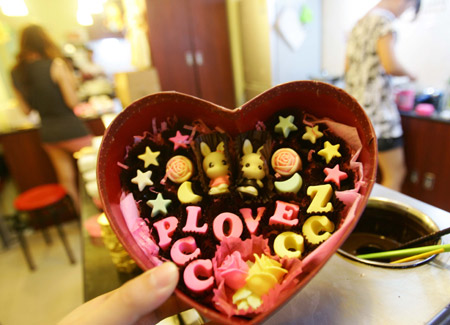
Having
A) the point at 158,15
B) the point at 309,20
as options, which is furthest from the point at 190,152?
the point at 158,15

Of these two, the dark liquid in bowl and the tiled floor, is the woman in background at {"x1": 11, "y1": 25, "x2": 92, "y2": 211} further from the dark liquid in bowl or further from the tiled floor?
the dark liquid in bowl

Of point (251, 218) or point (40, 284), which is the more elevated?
point (251, 218)

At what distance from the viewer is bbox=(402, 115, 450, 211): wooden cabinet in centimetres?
188

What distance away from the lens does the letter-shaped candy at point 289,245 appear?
1.50 ft

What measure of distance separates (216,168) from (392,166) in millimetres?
1726

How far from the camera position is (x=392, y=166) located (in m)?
1.89

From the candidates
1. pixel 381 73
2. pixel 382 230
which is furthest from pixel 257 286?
pixel 381 73

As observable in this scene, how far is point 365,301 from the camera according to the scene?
0.56m

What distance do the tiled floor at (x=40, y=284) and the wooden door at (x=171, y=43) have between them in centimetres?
202

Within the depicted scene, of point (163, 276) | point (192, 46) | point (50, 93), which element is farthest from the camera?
point (192, 46)

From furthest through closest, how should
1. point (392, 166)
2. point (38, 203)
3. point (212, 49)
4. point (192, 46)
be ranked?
1. point (212, 49)
2. point (192, 46)
3. point (38, 203)
4. point (392, 166)

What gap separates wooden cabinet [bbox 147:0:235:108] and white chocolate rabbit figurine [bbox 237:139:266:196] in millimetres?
3091

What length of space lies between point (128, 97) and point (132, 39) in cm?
186

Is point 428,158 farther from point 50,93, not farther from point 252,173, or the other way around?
point 50,93
